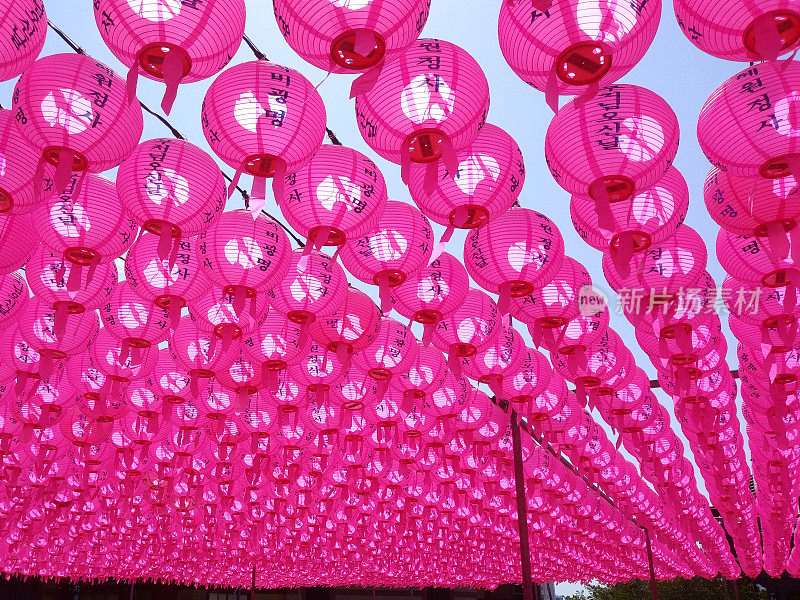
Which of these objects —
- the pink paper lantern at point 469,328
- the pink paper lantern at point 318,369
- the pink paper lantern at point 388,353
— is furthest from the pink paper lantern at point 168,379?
the pink paper lantern at point 469,328

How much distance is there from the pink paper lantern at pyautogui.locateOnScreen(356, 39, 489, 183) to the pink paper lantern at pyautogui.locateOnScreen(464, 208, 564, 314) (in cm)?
100

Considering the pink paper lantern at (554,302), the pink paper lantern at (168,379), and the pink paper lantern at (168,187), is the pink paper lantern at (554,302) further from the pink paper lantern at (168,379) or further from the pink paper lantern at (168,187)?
the pink paper lantern at (168,379)

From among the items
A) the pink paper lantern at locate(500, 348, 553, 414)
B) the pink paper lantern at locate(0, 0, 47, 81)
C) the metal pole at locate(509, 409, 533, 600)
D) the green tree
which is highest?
the pink paper lantern at locate(0, 0, 47, 81)

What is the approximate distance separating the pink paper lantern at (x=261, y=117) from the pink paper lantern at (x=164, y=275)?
117 centimetres

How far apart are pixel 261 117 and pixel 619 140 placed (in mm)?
1538

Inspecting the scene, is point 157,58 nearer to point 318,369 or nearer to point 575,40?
point 575,40

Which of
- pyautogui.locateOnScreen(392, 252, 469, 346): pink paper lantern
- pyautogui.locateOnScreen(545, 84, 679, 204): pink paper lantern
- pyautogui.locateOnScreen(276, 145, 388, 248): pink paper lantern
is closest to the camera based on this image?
pyautogui.locateOnScreen(545, 84, 679, 204): pink paper lantern

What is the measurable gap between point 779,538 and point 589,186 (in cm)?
1705

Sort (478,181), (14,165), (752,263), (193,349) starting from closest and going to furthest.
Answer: (14,165) < (478,181) < (752,263) < (193,349)

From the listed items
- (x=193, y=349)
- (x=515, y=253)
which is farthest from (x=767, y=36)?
(x=193, y=349)

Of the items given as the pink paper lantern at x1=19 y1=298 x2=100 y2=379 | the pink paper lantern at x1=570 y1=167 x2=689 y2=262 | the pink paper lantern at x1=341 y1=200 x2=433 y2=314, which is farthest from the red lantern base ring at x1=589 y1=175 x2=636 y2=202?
the pink paper lantern at x1=19 y1=298 x2=100 y2=379

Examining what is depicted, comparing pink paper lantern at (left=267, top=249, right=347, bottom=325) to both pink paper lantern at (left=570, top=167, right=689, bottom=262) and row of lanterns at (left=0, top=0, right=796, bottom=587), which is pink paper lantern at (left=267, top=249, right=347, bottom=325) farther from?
pink paper lantern at (left=570, top=167, right=689, bottom=262)

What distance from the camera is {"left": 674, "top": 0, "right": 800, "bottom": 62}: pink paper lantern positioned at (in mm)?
2219

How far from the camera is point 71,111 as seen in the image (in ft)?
8.73
